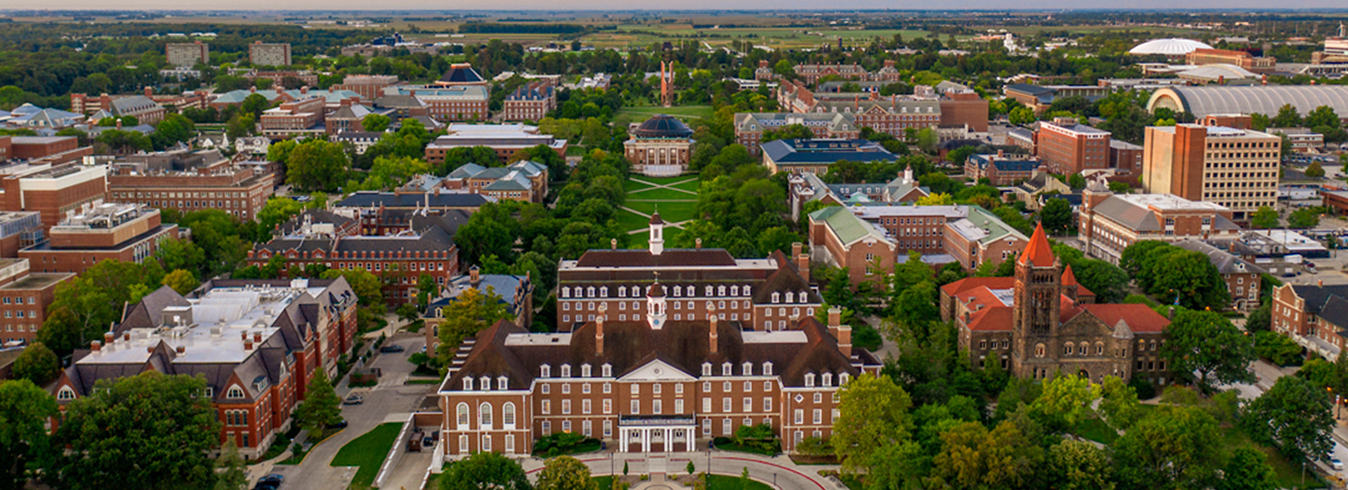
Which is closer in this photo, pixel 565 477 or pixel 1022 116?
pixel 565 477

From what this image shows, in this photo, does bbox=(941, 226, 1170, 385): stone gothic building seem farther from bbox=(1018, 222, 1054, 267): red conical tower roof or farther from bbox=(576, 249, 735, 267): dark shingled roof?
bbox=(576, 249, 735, 267): dark shingled roof

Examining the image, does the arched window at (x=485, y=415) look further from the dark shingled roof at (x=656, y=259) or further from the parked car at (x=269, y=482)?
the dark shingled roof at (x=656, y=259)

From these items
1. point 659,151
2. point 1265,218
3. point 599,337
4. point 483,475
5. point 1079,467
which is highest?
point 659,151

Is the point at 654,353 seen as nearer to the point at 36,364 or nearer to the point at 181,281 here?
the point at 36,364

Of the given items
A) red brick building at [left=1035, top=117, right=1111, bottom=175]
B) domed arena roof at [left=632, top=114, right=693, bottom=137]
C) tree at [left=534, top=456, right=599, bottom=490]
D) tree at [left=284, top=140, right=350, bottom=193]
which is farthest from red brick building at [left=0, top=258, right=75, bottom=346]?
red brick building at [left=1035, top=117, right=1111, bottom=175]

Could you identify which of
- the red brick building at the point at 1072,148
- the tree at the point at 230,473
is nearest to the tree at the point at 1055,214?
the red brick building at the point at 1072,148

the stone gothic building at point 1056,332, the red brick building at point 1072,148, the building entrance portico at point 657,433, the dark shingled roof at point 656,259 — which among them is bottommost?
the building entrance portico at point 657,433

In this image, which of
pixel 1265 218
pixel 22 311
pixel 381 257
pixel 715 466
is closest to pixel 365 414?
pixel 715 466
